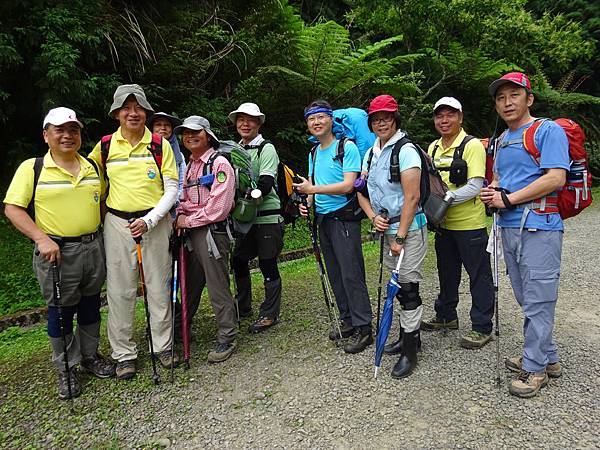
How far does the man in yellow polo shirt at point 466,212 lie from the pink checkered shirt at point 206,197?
193cm

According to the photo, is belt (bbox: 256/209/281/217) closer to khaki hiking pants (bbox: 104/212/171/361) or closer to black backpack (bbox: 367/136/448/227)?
khaki hiking pants (bbox: 104/212/171/361)

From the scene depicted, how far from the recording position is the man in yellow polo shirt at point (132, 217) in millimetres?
3611

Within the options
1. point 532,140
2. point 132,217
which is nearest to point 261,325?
point 132,217

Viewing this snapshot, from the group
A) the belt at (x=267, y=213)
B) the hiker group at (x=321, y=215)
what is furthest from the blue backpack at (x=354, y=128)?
the belt at (x=267, y=213)

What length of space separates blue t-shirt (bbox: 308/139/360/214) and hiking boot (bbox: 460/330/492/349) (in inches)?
65.0

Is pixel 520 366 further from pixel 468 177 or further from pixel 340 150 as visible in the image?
pixel 340 150

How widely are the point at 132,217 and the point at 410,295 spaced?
2.39m

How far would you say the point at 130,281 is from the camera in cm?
375

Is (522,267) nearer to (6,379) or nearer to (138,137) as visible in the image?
(138,137)

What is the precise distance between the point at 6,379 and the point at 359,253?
3364mm

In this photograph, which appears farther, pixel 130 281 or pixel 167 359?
pixel 167 359

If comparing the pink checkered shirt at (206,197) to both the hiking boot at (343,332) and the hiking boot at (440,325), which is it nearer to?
the hiking boot at (343,332)

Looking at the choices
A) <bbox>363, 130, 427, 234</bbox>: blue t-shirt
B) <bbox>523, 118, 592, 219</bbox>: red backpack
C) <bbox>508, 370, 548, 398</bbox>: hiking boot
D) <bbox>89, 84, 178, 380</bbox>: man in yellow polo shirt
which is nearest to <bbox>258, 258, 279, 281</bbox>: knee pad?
<bbox>89, 84, 178, 380</bbox>: man in yellow polo shirt

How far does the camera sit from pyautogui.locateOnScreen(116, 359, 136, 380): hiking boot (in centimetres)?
370
